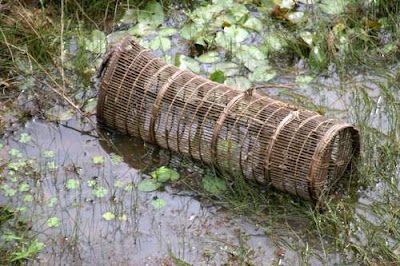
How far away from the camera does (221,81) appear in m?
5.36

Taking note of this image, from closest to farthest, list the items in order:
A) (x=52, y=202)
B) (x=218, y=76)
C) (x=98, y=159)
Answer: (x=52, y=202)
(x=98, y=159)
(x=218, y=76)

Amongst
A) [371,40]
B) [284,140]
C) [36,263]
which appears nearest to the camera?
[36,263]

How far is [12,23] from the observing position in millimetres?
5699

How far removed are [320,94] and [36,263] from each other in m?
2.41

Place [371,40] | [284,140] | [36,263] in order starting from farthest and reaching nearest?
1. [371,40]
2. [284,140]
3. [36,263]

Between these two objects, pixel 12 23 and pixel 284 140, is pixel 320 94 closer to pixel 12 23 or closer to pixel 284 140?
pixel 284 140

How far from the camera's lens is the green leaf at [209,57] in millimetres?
5773

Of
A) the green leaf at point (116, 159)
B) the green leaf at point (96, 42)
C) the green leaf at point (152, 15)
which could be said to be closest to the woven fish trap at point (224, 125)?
the green leaf at point (116, 159)

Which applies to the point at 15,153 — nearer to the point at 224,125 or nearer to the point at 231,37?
the point at 224,125

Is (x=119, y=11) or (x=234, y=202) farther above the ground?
(x=119, y=11)

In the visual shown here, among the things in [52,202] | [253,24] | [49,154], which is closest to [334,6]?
[253,24]

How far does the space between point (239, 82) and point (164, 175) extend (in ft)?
3.52

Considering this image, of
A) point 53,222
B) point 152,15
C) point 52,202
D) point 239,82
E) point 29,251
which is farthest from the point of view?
point 152,15

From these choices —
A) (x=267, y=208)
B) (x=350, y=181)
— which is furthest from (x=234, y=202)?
(x=350, y=181)
